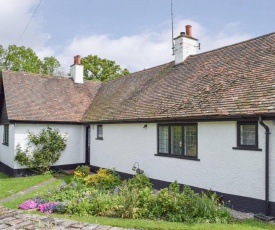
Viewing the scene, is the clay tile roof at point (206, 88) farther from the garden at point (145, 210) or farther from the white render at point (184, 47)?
the garden at point (145, 210)

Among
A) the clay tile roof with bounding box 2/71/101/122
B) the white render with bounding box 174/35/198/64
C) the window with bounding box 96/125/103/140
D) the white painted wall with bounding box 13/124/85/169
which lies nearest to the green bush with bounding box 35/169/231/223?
the window with bounding box 96/125/103/140

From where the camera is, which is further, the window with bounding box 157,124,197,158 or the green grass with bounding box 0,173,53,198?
the green grass with bounding box 0,173,53,198

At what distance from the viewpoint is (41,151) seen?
54.3 feet

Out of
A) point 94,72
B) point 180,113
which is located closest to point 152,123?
point 180,113

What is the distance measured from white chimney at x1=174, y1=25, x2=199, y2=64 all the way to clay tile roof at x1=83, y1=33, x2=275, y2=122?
19.1 inches

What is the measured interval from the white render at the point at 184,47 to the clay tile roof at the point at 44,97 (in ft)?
24.6

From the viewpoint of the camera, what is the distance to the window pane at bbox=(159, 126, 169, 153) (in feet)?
38.5

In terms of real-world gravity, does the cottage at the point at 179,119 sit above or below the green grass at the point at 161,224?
above

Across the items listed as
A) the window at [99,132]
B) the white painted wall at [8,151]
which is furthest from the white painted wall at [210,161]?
the white painted wall at [8,151]

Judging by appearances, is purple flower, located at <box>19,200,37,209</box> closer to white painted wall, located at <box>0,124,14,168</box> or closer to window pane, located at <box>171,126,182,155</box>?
window pane, located at <box>171,126,182,155</box>

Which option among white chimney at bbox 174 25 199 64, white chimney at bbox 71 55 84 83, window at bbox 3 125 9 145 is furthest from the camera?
white chimney at bbox 71 55 84 83

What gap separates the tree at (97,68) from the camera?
4347 cm

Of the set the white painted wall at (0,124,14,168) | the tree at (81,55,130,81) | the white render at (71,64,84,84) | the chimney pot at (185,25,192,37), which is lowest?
the white painted wall at (0,124,14,168)

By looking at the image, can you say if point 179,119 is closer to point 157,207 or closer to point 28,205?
point 157,207
